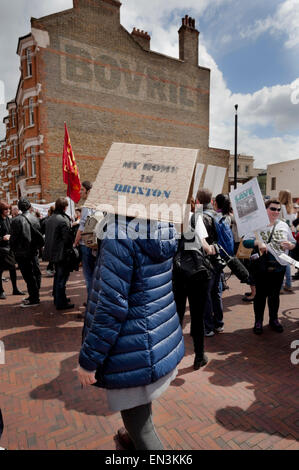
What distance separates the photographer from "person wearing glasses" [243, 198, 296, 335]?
4.30m

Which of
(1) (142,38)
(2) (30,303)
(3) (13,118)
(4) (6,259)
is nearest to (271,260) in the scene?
(2) (30,303)

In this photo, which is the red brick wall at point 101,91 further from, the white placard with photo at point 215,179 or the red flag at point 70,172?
the white placard with photo at point 215,179

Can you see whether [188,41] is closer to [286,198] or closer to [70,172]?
[70,172]

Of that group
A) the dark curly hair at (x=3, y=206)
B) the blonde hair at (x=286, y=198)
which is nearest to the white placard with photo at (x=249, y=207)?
the blonde hair at (x=286, y=198)

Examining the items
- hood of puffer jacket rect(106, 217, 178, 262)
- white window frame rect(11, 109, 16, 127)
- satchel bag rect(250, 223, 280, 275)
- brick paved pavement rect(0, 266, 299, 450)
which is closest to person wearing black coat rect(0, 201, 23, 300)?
brick paved pavement rect(0, 266, 299, 450)

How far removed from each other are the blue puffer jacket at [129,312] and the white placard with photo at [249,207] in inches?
82.2

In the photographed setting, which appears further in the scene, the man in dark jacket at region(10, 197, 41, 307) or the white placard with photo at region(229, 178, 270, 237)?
the man in dark jacket at region(10, 197, 41, 307)

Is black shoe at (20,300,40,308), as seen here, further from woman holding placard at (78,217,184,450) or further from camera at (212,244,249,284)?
woman holding placard at (78,217,184,450)

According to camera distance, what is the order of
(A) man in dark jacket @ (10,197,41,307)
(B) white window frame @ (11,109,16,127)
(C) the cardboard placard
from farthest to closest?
(B) white window frame @ (11,109,16,127) < (A) man in dark jacket @ (10,197,41,307) < (C) the cardboard placard

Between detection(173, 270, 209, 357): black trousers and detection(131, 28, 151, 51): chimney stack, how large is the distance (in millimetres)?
25801

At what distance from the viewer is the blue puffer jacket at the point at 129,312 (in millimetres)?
1633

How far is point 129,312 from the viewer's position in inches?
68.4

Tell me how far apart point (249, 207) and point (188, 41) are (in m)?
27.1
